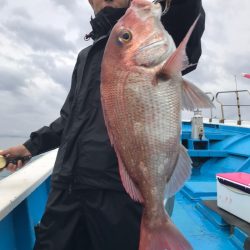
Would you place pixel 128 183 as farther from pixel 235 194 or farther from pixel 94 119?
pixel 235 194

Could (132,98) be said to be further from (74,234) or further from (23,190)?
(23,190)

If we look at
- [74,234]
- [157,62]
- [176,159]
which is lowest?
[74,234]

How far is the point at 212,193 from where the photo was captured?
484 centimetres

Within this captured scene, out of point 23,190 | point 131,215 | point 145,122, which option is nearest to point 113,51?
point 145,122

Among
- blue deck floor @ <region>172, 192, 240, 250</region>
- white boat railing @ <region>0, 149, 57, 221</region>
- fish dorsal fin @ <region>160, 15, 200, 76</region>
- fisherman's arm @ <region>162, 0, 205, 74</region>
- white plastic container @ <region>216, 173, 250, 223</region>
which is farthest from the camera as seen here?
blue deck floor @ <region>172, 192, 240, 250</region>

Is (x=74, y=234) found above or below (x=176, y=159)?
below

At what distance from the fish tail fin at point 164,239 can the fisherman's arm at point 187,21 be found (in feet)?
3.02

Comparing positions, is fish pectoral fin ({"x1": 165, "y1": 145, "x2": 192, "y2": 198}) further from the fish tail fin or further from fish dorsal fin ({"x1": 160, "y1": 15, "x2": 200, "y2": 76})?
fish dorsal fin ({"x1": 160, "y1": 15, "x2": 200, "y2": 76})

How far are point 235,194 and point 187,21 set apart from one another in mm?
2119

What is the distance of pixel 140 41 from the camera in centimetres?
145

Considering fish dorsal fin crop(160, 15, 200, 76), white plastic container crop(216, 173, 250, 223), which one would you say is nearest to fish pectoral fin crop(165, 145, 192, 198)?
fish dorsal fin crop(160, 15, 200, 76)

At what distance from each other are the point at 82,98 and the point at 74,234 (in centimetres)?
81

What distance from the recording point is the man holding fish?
141cm

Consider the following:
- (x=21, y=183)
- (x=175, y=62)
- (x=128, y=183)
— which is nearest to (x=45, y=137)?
(x=21, y=183)
